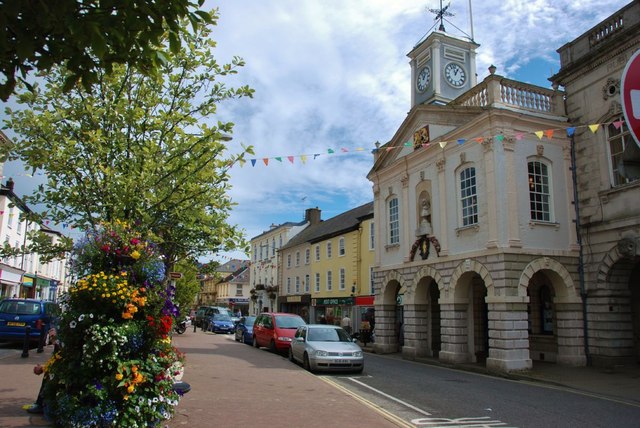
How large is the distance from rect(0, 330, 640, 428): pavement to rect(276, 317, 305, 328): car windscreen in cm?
434

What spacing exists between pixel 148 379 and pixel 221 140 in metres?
4.78

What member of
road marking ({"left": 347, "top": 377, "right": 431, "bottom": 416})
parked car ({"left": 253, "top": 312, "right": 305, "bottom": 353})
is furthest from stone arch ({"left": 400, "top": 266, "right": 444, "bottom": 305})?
road marking ({"left": 347, "top": 377, "right": 431, "bottom": 416})

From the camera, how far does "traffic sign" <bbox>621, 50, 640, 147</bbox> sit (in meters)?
3.76

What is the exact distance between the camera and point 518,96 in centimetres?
1931

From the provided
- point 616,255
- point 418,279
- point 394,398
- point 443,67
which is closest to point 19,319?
point 394,398

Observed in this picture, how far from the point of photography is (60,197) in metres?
9.59

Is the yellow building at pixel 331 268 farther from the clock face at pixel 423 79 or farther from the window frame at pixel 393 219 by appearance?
the clock face at pixel 423 79

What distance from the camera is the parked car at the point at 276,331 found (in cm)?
2142

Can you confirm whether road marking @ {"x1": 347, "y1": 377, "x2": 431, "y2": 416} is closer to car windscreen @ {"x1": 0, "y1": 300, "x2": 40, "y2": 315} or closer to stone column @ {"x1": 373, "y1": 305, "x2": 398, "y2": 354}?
stone column @ {"x1": 373, "y1": 305, "x2": 398, "y2": 354}

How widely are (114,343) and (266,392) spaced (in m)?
5.14

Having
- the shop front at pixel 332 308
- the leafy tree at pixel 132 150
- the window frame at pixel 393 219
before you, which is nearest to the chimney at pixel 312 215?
the shop front at pixel 332 308

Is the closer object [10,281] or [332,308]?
[10,281]

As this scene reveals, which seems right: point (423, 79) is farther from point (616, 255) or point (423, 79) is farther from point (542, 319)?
point (616, 255)

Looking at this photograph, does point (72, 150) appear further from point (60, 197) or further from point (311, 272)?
point (311, 272)
